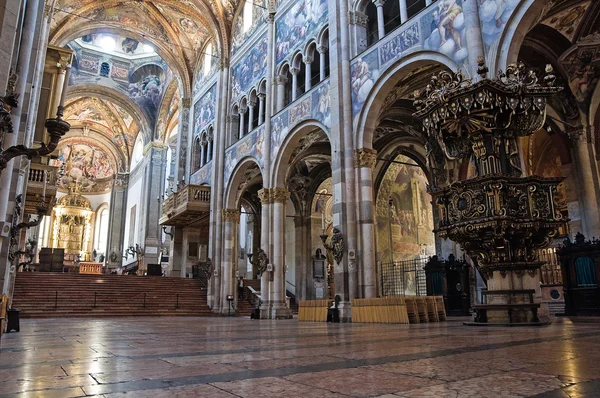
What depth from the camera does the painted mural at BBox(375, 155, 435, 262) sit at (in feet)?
76.8

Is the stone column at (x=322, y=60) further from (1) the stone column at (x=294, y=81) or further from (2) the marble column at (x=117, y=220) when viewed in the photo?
(2) the marble column at (x=117, y=220)

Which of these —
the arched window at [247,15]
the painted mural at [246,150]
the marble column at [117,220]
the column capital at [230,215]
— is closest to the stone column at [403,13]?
the painted mural at [246,150]

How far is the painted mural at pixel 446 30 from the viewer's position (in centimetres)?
1017

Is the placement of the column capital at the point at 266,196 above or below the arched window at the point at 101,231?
below

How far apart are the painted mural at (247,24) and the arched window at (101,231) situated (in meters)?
28.6

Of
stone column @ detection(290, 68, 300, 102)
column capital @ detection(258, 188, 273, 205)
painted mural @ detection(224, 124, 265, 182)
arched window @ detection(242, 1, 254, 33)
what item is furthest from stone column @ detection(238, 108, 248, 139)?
stone column @ detection(290, 68, 300, 102)

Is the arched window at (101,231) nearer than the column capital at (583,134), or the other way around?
the column capital at (583,134)

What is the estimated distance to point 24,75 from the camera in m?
8.05

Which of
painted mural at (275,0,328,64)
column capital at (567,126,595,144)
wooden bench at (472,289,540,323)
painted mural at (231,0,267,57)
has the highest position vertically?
painted mural at (231,0,267,57)

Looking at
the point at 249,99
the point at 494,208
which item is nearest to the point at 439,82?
the point at 494,208

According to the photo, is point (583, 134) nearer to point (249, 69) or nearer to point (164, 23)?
point (249, 69)

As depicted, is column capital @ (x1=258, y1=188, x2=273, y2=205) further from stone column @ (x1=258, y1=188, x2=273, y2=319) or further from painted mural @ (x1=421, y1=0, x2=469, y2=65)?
painted mural @ (x1=421, y1=0, x2=469, y2=65)

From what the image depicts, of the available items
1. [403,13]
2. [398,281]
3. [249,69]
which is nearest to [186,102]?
[249,69]

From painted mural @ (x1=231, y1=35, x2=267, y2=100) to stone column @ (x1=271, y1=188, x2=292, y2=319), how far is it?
18.1ft
